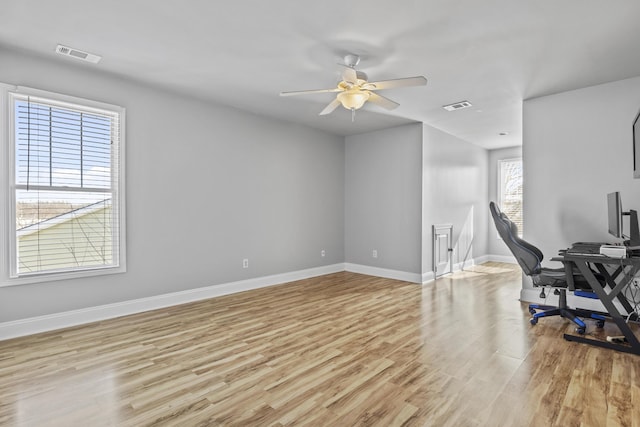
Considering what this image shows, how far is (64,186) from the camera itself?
3.30m

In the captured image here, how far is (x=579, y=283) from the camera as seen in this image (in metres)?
3.23

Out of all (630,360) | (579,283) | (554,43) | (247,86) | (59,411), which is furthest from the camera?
(247,86)

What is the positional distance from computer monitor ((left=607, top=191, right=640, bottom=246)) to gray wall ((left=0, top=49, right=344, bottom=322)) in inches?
156

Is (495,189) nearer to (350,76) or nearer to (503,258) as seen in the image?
(503,258)

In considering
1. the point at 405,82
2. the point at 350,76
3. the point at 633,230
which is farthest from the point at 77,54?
the point at 633,230

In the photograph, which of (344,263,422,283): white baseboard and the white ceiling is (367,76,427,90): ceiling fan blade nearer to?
the white ceiling

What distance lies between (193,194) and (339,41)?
8.53ft

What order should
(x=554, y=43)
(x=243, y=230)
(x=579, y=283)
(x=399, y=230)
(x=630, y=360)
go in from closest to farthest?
1. (x=630, y=360)
2. (x=554, y=43)
3. (x=579, y=283)
4. (x=243, y=230)
5. (x=399, y=230)

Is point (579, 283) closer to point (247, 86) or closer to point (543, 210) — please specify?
point (543, 210)

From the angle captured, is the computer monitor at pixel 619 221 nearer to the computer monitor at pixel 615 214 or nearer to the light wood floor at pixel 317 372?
the computer monitor at pixel 615 214

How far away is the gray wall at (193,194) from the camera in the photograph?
11.0ft

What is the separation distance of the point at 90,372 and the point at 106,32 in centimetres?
262

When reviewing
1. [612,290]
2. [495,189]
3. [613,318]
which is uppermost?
[495,189]

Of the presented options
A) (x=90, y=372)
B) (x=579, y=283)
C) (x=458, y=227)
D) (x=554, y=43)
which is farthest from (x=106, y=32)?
(x=458, y=227)
